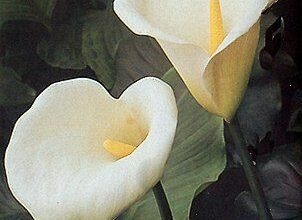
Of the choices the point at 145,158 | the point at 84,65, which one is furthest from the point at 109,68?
the point at 145,158

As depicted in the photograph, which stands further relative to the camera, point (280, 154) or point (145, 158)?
point (280, 154)

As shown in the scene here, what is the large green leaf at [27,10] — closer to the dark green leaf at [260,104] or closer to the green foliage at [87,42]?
the green foliage at [87,42]

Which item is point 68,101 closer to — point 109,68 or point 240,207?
point 109,68

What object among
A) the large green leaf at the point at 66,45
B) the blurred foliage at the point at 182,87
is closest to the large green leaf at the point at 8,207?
the blurred foliage at the point at 182,87

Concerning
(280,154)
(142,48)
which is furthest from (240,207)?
(142,48)

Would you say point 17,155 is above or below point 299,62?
below

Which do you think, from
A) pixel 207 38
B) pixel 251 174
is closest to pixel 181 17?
pixel 207 38
